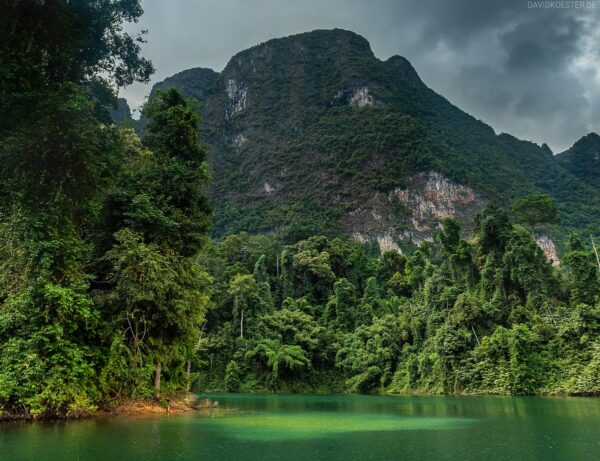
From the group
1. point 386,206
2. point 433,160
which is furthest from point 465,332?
point 433,160

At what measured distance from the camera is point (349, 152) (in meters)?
115

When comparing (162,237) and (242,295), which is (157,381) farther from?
(242,295)

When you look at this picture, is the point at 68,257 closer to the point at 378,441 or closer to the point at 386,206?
the point at 378,441

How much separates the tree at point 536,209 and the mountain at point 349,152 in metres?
31.1

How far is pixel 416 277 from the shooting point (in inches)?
2067

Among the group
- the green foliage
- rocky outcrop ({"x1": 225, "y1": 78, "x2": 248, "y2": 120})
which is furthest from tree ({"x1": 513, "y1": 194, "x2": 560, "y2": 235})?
rocky outcrop ({"x1": 225, "y1": 78, "x2": 248, "y2": 120})

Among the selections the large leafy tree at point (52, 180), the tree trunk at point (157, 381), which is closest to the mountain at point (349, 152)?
the tree trunk at point (157, 381)

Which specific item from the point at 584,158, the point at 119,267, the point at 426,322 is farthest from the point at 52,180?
the point at 584,158

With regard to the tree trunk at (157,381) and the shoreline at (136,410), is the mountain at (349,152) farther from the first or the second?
the tree trunk at (157,381)

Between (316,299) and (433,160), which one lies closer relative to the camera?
(316,299)

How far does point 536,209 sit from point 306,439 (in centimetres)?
4039

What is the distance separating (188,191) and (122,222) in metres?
3.00

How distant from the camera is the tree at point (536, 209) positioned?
43.9 m

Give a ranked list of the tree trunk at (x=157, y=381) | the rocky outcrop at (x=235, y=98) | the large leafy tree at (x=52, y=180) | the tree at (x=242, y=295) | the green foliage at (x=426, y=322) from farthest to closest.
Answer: the rocky outcrop at (x=235, y=98) < the tree at (x=242, y=295) < the green foliage at (x=426, y=322) < the tree trunk at (x=157, y=381) < the large leafy tree at (x=52, y=180)
